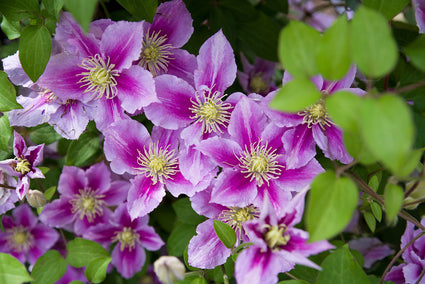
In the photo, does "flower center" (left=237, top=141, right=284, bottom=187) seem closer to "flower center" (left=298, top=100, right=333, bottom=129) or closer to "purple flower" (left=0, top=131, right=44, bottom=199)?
"flower center" (left=298, top=100, right=333, bottom=129)

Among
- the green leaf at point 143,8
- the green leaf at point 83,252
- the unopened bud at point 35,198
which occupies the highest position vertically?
the green leaf at point 143,8

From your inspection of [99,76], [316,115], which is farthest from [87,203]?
[316,115]

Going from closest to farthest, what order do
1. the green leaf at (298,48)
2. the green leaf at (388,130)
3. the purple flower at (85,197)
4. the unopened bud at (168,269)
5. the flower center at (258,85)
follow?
1. the green leaf at (388,130)
2. the green leaf at (298,48)
3. the unopened bud at (168,269)
4. the purple flower at (85,197)
5. the flower center at (258,85)

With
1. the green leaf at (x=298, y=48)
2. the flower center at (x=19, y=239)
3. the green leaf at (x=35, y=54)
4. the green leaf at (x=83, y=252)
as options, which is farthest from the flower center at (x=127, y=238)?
the green leaf at (x=298, y=48)

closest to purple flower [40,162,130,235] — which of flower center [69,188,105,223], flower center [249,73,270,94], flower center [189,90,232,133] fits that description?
flower center [69,188,105,223]

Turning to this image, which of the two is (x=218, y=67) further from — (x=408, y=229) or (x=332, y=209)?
(x=408, y=229)

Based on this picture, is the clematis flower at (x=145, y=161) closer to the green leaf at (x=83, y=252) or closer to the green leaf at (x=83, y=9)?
the green leaf at (x=83, y=252)

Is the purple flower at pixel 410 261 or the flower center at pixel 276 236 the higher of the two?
the flower center at pixel 276 236

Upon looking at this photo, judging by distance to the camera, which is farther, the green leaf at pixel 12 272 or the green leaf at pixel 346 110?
the green leaf at pixel 12 272
